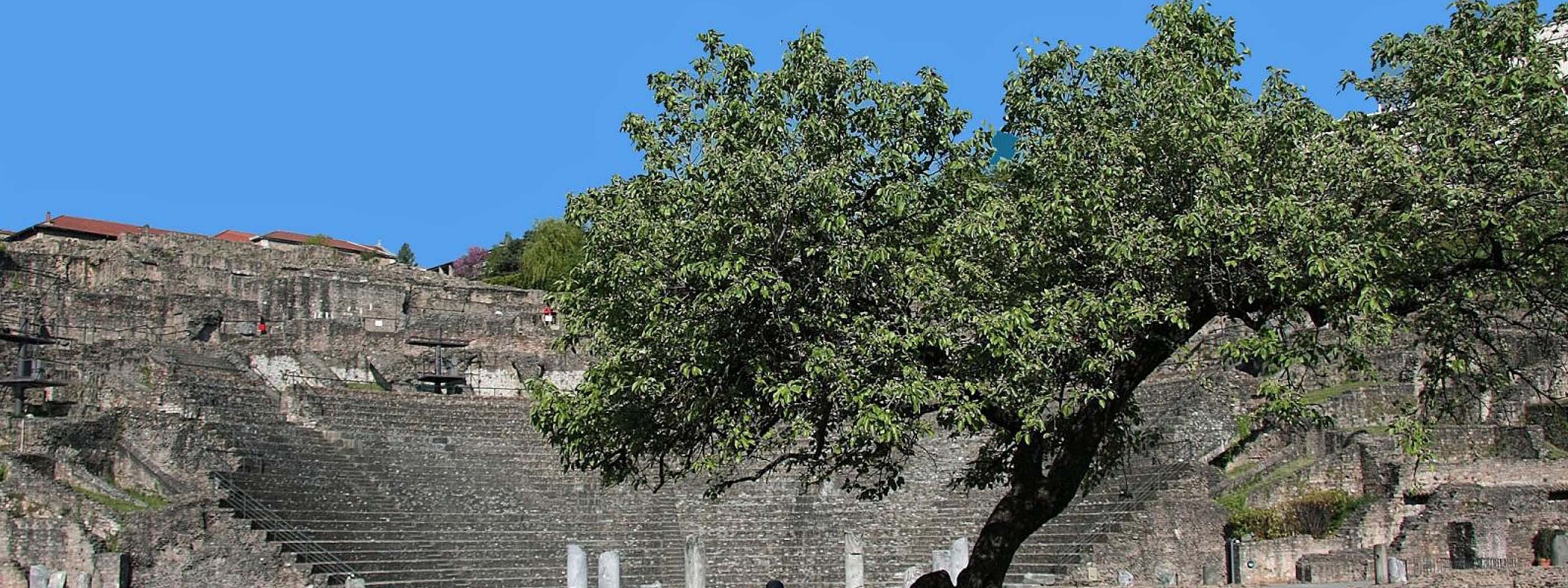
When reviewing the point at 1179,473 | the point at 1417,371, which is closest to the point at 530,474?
the point at 1179,473

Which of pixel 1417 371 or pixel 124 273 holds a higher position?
pixel 124 273

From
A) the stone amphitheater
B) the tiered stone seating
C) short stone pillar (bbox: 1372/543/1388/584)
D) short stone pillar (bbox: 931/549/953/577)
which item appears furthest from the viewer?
the tiered stone seating

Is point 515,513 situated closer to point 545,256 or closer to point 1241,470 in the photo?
point 1241,470

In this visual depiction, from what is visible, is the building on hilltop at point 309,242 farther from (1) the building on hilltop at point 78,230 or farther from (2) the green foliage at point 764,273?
(2) the green foliage at point 764,273

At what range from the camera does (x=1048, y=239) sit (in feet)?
51.0

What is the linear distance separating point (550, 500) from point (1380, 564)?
15.2 meters

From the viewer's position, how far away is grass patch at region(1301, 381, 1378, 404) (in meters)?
36.5

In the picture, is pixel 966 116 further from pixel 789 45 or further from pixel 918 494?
pixel 918 494

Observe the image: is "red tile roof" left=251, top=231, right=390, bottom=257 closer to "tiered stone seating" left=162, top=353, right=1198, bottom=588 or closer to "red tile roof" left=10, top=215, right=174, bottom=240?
"red tile roof" left=10, top=215, right=174, bottom=240

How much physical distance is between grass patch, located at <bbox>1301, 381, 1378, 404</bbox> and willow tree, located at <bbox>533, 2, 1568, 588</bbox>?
20.0 m

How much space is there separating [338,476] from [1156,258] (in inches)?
847

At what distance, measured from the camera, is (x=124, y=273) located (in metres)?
49.9

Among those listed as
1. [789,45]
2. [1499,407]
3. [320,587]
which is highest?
[789,45]

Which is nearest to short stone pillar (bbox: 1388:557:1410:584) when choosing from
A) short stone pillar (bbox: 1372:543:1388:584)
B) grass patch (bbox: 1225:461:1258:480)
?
short stone pillar (bbox: 1372:543:1388:584)
